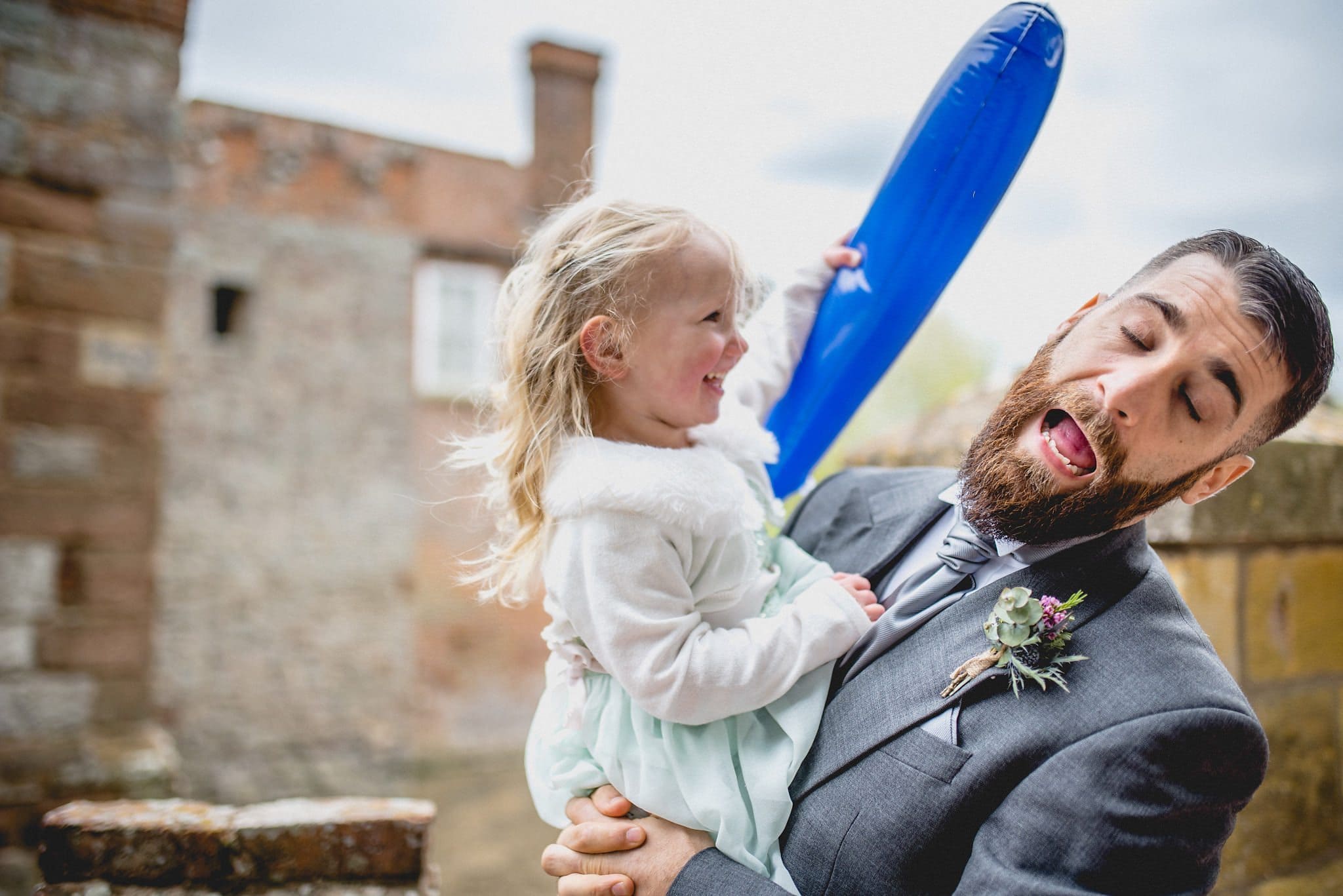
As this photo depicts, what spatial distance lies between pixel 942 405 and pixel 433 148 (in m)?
9.86

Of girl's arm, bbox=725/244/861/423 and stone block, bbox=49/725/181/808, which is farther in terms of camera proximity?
stone block, bbox=49/725/181/808

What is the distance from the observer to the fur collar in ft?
5.07

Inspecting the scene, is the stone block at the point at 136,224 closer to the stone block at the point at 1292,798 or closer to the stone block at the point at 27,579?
the stone block at the point at 27,579

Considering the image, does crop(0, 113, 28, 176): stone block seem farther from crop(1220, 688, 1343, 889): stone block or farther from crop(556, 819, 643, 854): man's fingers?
crop(1220, 688, 1343, 889): stone block

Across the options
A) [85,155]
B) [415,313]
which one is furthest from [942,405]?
[415,313]

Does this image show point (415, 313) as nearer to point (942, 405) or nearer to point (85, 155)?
point (85, 155)

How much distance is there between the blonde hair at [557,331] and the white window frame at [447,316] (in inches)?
392

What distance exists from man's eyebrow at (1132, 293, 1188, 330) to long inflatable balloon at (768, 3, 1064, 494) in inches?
16.5

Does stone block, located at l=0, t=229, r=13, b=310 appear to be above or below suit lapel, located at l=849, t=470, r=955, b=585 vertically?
above

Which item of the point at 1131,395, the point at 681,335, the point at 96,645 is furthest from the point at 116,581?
the point at 1131,395

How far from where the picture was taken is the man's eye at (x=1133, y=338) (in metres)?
1.48

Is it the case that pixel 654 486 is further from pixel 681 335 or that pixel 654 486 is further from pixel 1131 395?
Result: pixel 1131 395

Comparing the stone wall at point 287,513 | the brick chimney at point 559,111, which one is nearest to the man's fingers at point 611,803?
→ the stone wall at point 287,513

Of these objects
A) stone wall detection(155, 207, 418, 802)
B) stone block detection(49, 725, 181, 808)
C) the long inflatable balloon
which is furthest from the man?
stone wall detection(155, 207, 418, 802)
